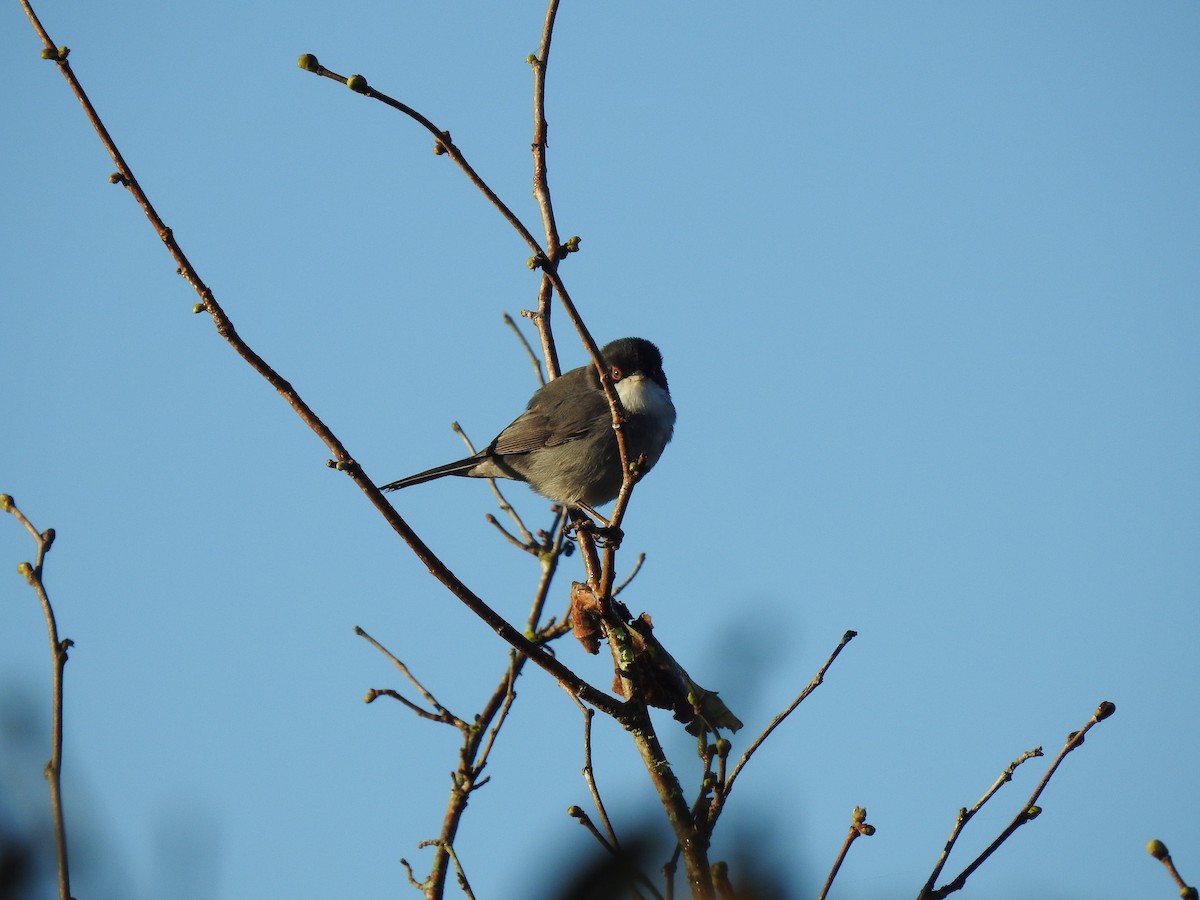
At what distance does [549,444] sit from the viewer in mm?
7953

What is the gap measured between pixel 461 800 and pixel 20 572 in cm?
226

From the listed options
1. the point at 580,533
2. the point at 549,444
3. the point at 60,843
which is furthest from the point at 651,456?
the point at 60,843

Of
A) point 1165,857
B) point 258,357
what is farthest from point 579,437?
A: point 1165,857

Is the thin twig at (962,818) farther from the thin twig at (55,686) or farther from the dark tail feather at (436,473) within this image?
the dark tail feather at (436,473)

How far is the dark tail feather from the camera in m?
8.20

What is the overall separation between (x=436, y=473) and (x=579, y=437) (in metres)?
1.10

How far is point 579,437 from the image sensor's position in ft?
25.7

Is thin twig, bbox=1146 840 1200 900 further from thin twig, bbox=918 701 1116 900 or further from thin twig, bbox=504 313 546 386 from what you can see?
thin twig, bbox=504 313 546 386

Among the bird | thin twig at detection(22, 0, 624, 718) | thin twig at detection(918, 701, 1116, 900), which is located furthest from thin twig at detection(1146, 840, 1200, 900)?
the bird

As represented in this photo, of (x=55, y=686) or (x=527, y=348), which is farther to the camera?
(x=527, y=348)

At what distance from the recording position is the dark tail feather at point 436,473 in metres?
8.20

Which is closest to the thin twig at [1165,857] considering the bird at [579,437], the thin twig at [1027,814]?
the thin twig at [1027,814]

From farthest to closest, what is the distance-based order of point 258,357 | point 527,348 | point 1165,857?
point 527,348 < point 258,357 < point 1165,857

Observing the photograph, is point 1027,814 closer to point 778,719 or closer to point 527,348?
point 778,719
